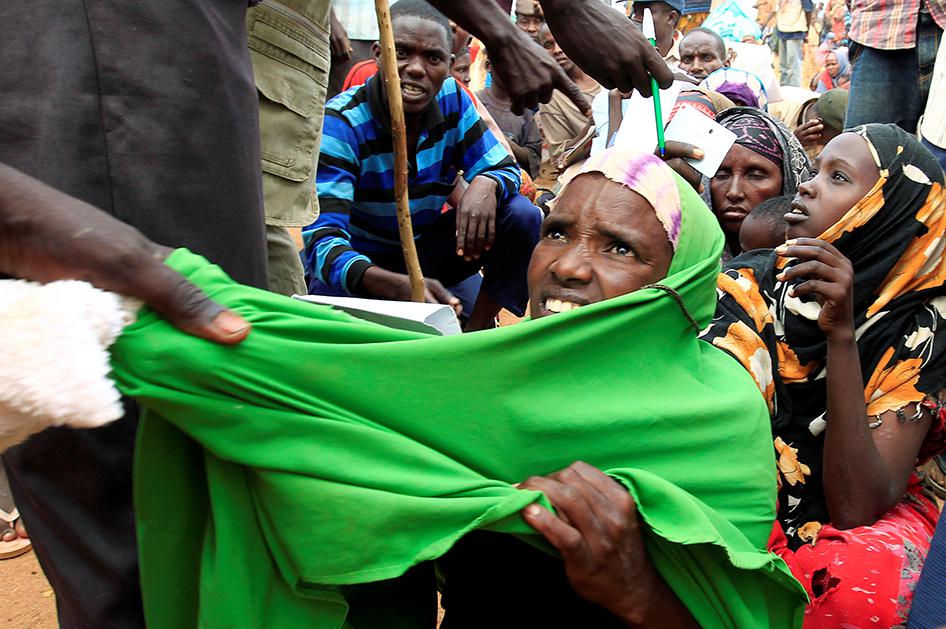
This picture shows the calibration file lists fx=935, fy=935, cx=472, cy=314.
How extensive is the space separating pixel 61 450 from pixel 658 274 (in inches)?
46.7

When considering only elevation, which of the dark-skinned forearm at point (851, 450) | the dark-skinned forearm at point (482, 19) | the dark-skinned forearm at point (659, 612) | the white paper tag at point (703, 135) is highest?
the dark-skinned forearm at point (482, 19)

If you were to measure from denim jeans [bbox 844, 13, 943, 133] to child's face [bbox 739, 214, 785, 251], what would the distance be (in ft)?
4.78

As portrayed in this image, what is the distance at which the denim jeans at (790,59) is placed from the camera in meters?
14.8

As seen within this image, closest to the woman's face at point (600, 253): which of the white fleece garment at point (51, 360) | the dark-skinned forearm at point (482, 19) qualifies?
the dark-skinned forearm at point (482, 19)

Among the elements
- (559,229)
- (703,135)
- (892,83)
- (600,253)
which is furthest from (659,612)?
(892,83)

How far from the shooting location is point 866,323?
270 cm

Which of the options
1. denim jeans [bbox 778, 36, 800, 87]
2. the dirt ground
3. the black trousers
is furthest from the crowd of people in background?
denim jeans [bbox 778, 36, 800, 87]

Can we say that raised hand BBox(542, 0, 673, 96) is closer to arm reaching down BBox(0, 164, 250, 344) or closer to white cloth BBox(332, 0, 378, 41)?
arm reaching down BBox(0, 164, 250, 344)

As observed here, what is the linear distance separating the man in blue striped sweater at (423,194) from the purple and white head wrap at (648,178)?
154 cm

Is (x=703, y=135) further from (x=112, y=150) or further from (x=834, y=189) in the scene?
(x=112, y=150)

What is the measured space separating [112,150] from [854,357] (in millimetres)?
1913

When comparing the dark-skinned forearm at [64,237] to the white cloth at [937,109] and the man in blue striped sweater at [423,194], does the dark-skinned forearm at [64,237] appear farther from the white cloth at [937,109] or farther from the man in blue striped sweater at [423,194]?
the white cloth at [937,109]

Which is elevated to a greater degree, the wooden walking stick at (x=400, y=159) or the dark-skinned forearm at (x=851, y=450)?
the wooden walking stick at (x=400, y=159)

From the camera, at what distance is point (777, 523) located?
262cm
